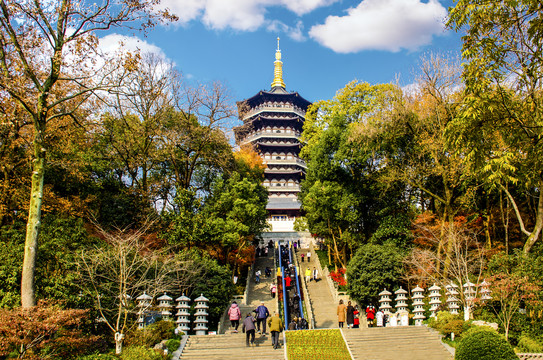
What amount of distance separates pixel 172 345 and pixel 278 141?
29.7 m

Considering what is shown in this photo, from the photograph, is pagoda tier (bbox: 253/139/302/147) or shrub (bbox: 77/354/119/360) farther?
pagoda tier (bbox: 253/139/302/147)

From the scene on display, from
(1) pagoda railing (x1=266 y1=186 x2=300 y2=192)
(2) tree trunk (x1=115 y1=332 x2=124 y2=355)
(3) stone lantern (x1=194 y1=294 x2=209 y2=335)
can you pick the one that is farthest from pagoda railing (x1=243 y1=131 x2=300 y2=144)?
(2) tree trunk (x1=115 y1=332 x2=124 y2=355)

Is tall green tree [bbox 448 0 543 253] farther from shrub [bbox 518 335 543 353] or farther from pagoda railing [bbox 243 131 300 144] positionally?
pagoda railing [bbox 243 131 300 144]

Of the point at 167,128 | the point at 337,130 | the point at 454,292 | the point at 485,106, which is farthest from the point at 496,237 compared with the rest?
the point at 167,128

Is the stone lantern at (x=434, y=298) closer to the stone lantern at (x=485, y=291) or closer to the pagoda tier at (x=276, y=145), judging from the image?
the stone lantern at (x=485, y=291)

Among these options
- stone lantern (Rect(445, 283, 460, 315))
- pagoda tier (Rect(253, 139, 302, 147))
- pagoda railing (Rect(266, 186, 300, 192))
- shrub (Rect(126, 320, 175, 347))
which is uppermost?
pagoda tier (Rect(253, 139, 302, 147))

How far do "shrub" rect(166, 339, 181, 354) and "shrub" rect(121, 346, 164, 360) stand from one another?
684mm

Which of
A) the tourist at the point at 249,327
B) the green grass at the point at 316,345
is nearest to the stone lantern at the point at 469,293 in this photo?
the green grass at the point at 316,345

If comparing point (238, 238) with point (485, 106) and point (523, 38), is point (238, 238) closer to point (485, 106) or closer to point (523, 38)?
point (485, 106)

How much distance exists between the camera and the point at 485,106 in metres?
9.59

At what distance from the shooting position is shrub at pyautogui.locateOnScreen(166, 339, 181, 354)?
1001 cm

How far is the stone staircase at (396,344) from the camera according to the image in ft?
31.8

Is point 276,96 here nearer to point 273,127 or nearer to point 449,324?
point 273,127

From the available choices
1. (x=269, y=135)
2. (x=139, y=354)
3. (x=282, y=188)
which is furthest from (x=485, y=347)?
(x=269, y=135)
